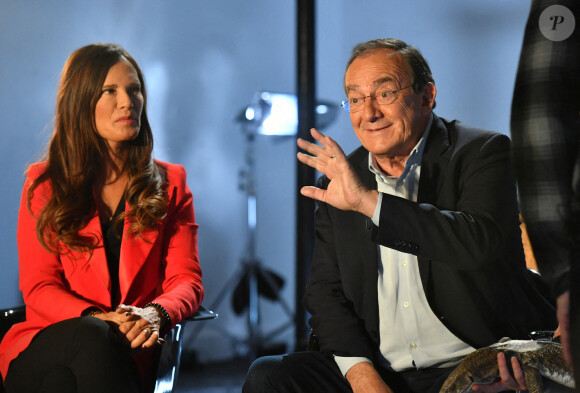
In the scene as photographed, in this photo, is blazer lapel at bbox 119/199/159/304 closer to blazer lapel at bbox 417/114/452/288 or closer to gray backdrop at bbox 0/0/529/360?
blazer lapel at bbox 417/114/452/288

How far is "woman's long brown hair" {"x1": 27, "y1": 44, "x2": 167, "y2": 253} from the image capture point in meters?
2.18

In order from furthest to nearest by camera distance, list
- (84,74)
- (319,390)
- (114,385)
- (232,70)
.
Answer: (232,70) < (84,74) < (319,390) < (114,385)

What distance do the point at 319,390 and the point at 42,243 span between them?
1.12 m

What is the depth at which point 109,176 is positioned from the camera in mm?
2381

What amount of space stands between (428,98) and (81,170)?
1.32 m

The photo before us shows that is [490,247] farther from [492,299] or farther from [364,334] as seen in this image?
[364,334]

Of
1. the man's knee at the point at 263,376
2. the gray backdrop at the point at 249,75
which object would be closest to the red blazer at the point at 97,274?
the man's knee at the point at 263,376

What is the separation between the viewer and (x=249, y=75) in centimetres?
A: 415

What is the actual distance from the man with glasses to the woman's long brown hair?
68 cm

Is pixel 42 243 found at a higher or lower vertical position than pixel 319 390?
higher

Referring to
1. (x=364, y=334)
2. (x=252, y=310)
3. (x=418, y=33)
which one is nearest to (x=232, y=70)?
(x=418, y=33)

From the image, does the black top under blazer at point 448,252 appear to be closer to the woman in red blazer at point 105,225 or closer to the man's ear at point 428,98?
the man's ear at point 428,98

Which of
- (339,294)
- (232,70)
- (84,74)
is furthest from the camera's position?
(232,70)

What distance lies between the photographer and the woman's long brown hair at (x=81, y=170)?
85.7 inches
